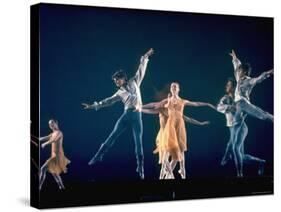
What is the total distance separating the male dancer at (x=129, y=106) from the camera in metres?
9.47

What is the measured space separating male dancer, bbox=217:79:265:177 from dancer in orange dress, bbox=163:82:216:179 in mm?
389

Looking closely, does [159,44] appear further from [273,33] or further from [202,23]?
[273,33]

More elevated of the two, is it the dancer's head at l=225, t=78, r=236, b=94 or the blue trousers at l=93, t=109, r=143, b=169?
the dancer's head at l=225, t=78, r=236, b=94

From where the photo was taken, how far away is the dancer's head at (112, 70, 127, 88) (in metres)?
9.50

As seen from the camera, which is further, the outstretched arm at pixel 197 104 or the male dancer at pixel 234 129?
the male dancer at pixel 234 129

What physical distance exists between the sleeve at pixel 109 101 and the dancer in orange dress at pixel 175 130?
1.86 ft

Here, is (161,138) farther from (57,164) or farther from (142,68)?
(57,164)

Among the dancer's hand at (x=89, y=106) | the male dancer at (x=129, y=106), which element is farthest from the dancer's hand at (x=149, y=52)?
the dancer's hand at (x=89, y=106)

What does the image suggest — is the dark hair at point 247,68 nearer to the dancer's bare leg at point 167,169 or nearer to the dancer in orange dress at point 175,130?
the dancer in orange dress at point 175,130

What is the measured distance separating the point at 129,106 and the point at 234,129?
48.9 inches

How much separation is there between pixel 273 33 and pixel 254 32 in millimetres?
255

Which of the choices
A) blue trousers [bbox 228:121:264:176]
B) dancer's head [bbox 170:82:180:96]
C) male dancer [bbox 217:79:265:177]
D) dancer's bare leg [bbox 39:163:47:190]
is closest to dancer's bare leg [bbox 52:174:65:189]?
dancer's bare leg [bbox 39:163:47:190]

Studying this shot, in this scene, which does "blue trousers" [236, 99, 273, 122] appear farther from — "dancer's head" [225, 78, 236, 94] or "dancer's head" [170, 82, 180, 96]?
"dancer's head" [170, 82, 180, 96]

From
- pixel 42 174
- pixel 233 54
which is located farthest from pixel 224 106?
pixel 42 174
